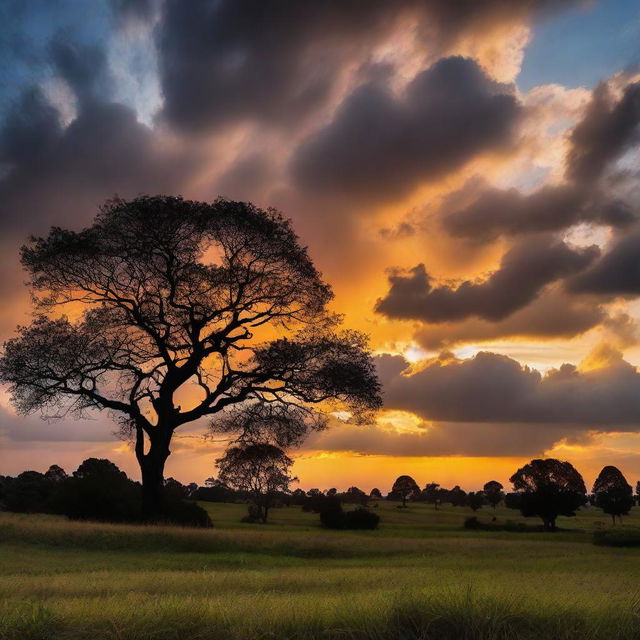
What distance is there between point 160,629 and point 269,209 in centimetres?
2936

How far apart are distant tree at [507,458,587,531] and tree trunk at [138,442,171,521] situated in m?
40.7

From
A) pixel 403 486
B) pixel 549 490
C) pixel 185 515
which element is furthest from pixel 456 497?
pixel 185 515

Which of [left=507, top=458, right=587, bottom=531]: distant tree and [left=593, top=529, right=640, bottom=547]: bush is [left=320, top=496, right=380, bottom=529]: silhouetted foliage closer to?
[left=593, top=529, right=640, bottom=547]: bush

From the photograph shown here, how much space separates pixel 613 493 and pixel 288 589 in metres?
90.4

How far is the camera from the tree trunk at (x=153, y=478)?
3344 centimetres

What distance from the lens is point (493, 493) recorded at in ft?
410

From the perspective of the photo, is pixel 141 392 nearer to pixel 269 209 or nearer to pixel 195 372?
pixel 195 372

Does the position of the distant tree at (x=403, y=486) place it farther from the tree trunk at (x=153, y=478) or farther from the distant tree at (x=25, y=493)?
the tree trunk at (x=153, y=478)

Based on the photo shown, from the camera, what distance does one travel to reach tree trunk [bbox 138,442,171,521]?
3344cm

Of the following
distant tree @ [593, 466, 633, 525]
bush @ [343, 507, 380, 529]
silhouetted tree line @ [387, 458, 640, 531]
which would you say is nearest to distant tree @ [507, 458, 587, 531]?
silhouetted tree line @ [387, 458, 640, 531]

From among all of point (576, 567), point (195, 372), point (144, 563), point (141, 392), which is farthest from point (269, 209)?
point (576, 567)

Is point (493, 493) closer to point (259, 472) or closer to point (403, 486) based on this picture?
point (403, 486)

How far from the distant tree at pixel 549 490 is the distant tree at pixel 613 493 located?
14663mm

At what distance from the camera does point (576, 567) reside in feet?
81.3
